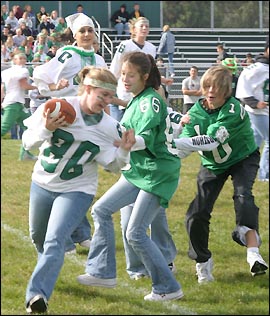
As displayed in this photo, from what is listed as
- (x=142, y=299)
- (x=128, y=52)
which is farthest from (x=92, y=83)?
(x=142, y=299)

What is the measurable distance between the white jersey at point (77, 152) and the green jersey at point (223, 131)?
107cm

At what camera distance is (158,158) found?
8602mm

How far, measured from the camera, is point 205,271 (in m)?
11.2

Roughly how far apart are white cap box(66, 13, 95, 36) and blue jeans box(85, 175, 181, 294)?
3.92 feet

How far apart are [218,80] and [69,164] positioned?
1.28 meters

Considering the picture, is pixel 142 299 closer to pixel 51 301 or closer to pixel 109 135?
pixel 51 301

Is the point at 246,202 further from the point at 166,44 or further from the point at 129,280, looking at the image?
the point at 129,280

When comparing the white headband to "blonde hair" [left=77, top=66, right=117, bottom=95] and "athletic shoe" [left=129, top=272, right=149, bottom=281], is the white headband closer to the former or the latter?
"blonde hair" [left=77, top=66, right=117, bottom=95]

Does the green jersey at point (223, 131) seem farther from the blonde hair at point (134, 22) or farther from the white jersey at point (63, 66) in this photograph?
the white jersey at point (63, 66)

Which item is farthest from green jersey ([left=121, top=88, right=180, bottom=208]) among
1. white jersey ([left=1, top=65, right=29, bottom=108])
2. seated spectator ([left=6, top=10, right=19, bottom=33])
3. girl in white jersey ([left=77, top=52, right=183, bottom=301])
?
white jersey ([left=1, top=65, right=29, bottom=108])

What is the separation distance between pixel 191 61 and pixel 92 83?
130 inches

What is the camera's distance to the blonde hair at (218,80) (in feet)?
27.6

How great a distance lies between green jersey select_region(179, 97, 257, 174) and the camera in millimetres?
8727

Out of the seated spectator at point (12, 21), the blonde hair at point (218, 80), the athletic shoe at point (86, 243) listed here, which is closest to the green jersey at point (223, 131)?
the blonde hair at point (218, 80)
